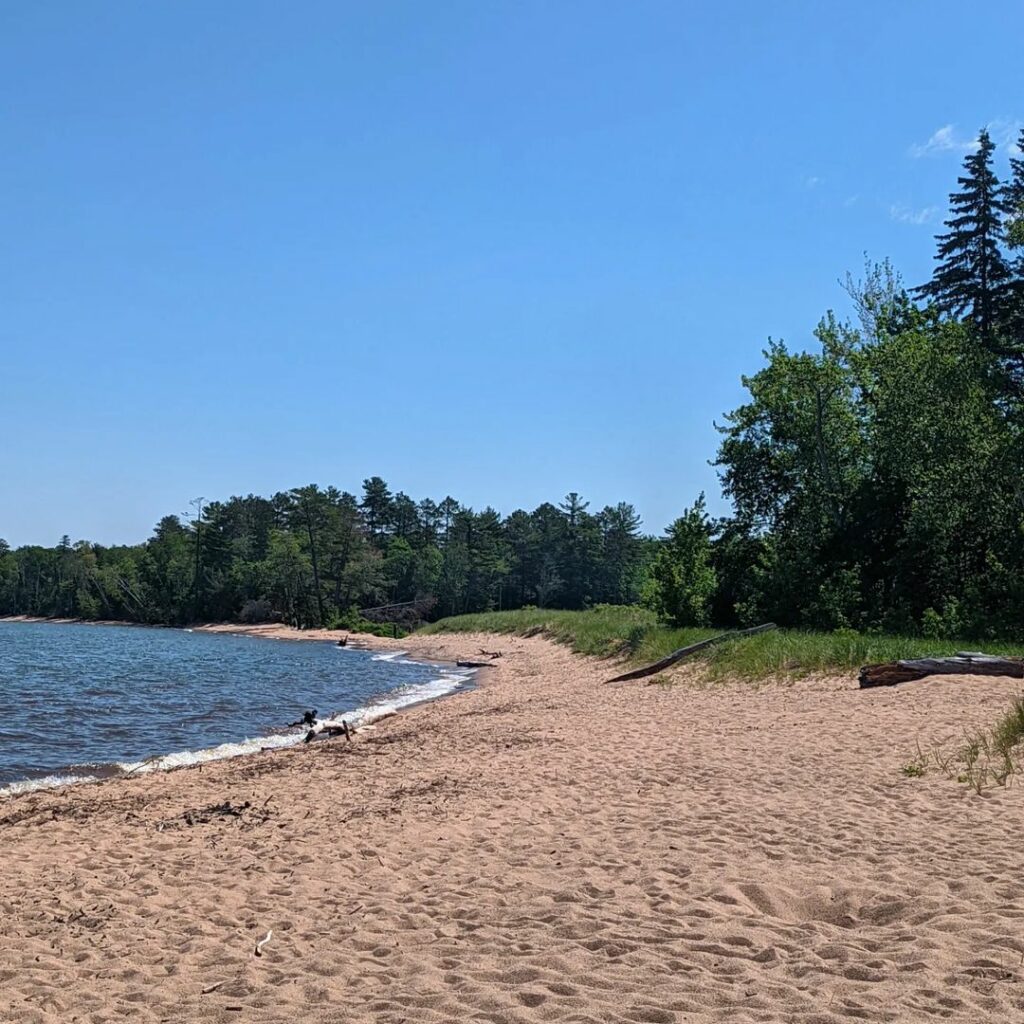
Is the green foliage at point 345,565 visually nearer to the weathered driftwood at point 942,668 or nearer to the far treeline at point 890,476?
the far treeline at point 890,476

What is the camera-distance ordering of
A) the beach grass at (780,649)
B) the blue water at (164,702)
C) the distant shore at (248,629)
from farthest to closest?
the distant shore at (248,629)
the beach grass at (780,649)
the blue water at (164,702)

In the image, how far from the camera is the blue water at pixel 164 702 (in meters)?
15.0

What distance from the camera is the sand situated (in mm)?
4496

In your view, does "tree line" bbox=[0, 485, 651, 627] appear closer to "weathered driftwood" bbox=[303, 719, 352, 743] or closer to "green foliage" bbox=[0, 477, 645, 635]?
"green foliage" bbox=[0, 477, 645, 635]

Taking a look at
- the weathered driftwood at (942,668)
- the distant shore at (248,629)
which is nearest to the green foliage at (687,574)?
the weathered driftwood at (942,668)

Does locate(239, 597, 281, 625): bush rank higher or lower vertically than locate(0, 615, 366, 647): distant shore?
higher

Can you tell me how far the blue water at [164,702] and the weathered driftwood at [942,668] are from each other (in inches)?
468

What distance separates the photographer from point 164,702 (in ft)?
74.9

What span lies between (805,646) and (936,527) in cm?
959

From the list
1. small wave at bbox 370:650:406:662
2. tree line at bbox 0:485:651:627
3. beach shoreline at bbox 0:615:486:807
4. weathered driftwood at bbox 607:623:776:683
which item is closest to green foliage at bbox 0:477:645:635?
tree line at bbox 0:485:651:627

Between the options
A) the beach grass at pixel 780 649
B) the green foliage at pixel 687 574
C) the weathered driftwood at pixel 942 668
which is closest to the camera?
the weathered driftwood at pixel 942 668

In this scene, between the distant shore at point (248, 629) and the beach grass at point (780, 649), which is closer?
the beach grass at point (780, 649)

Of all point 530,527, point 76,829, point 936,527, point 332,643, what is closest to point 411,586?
point 530,527

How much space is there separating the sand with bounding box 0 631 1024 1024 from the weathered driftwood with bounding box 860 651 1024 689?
417 centimetres
